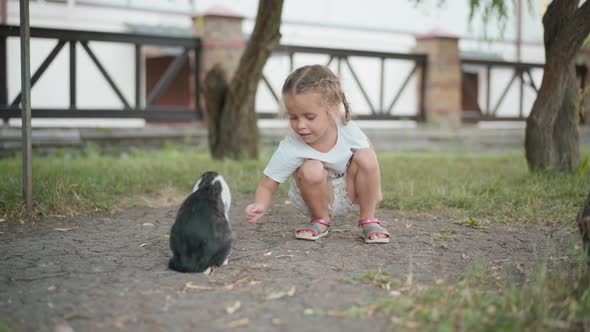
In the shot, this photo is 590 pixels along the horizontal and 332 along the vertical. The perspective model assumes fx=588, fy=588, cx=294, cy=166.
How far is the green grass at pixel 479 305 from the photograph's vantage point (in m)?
2.02

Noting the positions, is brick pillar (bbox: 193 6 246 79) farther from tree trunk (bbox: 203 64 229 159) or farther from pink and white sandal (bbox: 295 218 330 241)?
pink and white sandal (bbox: 295 218 330 241)

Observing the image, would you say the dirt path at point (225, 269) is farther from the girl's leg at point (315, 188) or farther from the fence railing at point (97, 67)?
the fence railing at point (97, 67)

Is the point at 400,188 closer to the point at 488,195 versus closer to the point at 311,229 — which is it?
the point at 488,195

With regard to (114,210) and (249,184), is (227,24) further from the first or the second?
(114,210)

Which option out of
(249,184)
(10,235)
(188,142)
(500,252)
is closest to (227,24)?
(188,142)

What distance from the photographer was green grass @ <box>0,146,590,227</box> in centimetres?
427

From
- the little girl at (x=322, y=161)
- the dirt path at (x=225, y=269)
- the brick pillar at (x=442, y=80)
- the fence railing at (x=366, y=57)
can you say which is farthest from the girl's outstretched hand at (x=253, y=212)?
the brick pillar at (x=442, y=80)

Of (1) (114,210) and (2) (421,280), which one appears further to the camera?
(1) (114,210)

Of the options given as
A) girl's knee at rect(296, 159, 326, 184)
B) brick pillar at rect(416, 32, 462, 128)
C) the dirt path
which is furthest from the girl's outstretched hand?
brick pillar at rect(416, 32, 462, 128)

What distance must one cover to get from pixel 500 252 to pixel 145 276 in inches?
75.3

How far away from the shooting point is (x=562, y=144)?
5.75m

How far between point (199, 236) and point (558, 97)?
4132 millimetres

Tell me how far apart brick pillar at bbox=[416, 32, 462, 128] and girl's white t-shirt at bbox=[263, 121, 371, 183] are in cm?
952

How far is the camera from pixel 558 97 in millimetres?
5477
